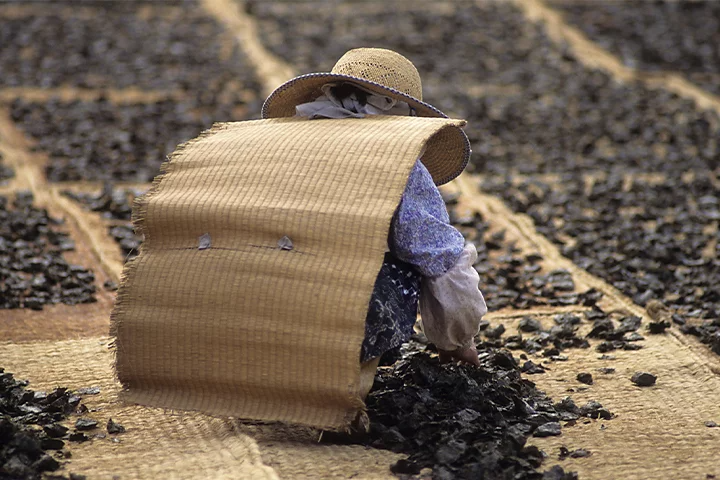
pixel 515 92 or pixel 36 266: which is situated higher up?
pixel 515 92

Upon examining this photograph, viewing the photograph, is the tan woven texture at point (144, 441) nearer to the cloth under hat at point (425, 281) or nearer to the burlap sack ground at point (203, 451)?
the burlap sack ground at point (203, 451)

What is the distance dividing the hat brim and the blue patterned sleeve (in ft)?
0.93

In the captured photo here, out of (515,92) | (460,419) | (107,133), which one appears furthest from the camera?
(515,92)

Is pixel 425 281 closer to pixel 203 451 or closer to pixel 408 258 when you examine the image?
pixel 408 258

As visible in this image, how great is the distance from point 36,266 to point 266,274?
8.06ft

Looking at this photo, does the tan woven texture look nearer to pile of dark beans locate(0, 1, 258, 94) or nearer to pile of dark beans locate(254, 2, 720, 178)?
pile of dark beans locate(254, 2, 720, 178)

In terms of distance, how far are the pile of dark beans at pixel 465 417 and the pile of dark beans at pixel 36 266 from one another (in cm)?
191

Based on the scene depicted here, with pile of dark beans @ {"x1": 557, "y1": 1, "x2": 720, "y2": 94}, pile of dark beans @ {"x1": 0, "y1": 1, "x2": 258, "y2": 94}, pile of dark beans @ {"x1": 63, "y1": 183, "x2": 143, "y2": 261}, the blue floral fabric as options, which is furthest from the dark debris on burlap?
pile of dark beans @ {"x1": 557, "y1": 1, "x2": 720, "y2": 94}

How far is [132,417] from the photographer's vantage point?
3.20 m

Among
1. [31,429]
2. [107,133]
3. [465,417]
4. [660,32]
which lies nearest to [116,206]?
[107,133]

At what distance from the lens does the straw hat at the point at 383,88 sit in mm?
3123

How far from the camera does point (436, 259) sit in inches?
118


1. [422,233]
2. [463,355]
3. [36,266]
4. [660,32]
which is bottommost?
[36,266]

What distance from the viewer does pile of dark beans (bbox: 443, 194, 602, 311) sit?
4508 millimetres
